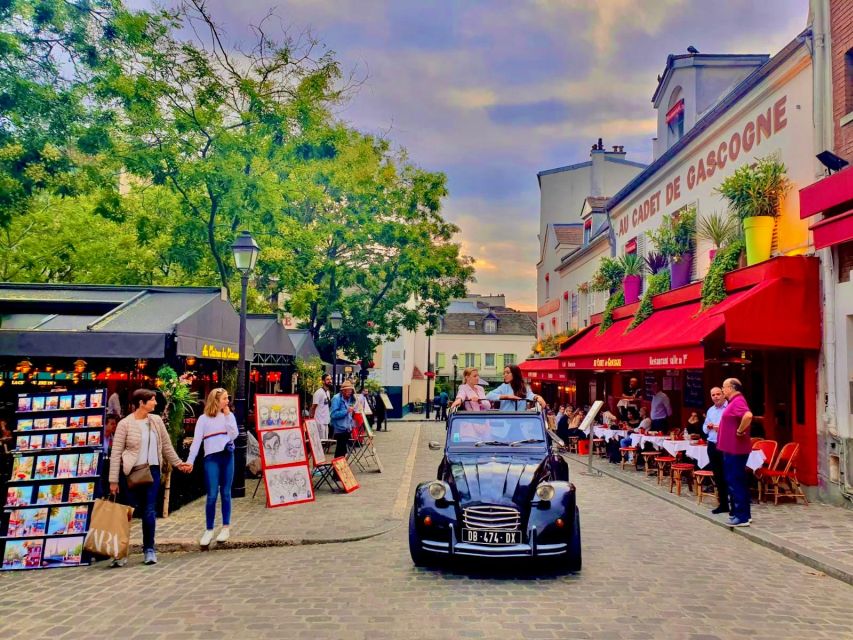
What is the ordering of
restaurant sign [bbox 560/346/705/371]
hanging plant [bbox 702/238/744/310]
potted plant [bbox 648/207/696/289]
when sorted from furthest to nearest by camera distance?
potted plant [bbox 648/207/696/289] → hanging plant [bbox 702/238/744/310] → restaurant sign [bbox 560/346/705/371]

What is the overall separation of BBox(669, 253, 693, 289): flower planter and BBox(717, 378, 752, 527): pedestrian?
7.66m

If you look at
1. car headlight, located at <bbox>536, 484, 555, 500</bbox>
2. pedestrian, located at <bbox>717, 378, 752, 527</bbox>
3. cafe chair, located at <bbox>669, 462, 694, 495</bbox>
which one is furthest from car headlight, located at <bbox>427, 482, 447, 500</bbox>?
cafe chair, located at <bbox>669, 462, 694, 495</bbox>

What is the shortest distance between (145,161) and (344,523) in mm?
9019

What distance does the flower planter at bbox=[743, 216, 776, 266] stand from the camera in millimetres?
11945

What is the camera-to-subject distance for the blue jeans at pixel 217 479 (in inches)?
302

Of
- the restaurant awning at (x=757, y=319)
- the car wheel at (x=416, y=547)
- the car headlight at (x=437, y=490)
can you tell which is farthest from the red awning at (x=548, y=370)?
the car wheel at (x=416, y=547)

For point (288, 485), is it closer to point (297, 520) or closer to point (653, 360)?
point (297, 520)

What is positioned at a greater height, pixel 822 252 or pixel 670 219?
pixel 670 219

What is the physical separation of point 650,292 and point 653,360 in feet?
17.1

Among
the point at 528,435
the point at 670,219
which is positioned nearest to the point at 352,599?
the point at 528,435

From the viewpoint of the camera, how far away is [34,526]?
690cm

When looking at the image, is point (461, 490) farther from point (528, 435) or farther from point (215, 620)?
point (215, 620)

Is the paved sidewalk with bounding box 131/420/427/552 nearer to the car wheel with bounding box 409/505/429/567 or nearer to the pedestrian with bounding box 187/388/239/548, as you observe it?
the pedestrian with bounding box 187/388/239/548

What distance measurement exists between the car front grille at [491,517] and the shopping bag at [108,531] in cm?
368
